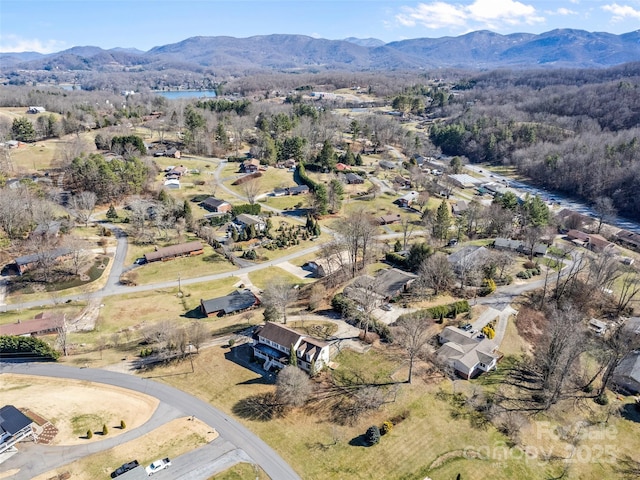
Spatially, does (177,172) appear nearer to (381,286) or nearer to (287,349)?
(381,286)

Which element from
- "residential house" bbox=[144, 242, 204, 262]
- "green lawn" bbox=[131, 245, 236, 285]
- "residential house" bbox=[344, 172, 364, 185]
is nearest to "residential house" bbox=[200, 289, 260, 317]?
"green lawn" bbox=[131, 245, 236, 285]

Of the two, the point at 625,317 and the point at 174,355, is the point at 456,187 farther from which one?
the point at 174,355

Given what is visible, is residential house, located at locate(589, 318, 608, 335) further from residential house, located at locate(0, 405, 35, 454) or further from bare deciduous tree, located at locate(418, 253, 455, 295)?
residential house, located at locate(0, 405, 35, 454)

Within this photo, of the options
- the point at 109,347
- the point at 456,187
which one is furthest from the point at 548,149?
the point at 109,347

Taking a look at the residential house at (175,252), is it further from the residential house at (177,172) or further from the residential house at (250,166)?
the residential house at (250,166)

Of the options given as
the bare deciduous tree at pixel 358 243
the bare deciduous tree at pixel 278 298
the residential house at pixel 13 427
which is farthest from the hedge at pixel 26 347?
the bare deciduous tree at pixel 358 243

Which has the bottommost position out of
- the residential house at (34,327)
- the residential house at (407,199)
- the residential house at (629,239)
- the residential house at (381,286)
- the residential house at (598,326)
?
the residential house at (598,326)
